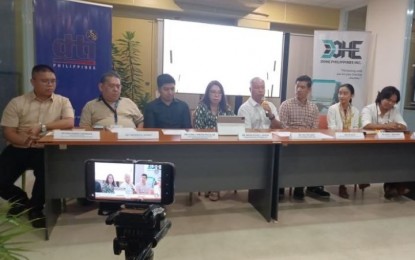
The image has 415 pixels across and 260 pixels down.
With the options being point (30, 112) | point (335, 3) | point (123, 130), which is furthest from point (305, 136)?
point (335, 3)

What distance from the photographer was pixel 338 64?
15.9 feet

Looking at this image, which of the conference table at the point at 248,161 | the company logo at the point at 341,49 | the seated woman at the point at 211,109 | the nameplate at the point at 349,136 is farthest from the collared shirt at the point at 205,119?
the company logo at the point at 341,49

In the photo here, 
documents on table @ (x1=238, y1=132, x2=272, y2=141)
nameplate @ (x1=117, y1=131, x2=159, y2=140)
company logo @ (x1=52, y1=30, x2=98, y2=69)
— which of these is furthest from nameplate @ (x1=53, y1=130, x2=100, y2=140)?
company logo @ (x1=52, y1=30, x2=98, y2=69)

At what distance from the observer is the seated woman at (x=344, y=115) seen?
3.22 meters

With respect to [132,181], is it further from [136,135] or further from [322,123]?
[322,123]

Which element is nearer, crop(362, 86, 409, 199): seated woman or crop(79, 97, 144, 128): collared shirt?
crop(79, 97, 144, 128): collared shirt

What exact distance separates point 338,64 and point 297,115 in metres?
2.19

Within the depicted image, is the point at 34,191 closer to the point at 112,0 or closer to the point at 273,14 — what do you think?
the point at 112,0

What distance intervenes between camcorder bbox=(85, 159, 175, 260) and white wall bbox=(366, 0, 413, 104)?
4.49 m

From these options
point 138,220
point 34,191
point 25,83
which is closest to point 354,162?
point 138,220

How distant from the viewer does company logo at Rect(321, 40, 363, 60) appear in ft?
15.7

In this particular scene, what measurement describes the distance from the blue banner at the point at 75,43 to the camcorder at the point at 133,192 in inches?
116

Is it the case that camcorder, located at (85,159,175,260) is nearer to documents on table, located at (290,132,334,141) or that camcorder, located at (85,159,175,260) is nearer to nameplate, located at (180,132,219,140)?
nameplate, located at (180,132,219,140)

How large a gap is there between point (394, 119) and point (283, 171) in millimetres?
1622
